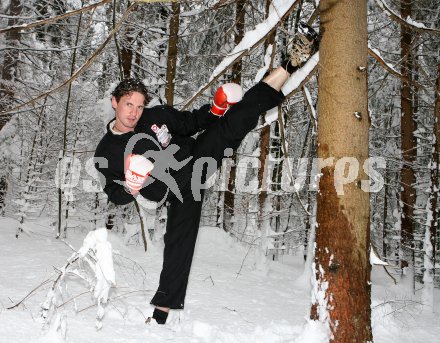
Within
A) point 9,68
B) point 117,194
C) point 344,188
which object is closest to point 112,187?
point 117,194

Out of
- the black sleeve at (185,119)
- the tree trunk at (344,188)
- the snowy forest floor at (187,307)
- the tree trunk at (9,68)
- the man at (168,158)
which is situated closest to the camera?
the tree trunk at (344,188)

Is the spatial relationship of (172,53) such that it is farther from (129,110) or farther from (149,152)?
(149,152)

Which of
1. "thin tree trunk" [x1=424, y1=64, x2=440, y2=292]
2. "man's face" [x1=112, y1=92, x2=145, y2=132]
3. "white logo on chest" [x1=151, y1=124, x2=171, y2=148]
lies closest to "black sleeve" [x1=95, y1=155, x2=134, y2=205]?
"man's face" [x1=112, y1=92, x2=145, y2=132]

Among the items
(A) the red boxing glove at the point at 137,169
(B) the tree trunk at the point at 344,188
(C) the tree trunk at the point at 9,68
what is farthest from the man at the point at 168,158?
(C) the tree trunk at the point at 9,68

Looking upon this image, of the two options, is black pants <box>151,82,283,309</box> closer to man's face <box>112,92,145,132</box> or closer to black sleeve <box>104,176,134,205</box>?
black sleeve <box>104,176,134,205</box>

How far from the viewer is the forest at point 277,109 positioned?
2.46 m

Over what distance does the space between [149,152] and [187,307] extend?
5.82ft

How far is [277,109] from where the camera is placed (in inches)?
130

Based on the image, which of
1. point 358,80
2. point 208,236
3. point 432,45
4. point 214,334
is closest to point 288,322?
point 214,334

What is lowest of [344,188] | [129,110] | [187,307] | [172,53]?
[187,307]

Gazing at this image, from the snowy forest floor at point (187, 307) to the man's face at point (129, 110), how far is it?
1.19 metres

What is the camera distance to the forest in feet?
8.09

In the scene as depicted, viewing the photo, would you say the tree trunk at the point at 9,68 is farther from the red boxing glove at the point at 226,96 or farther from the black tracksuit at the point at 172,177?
the red boxing glove at the point at 226,96

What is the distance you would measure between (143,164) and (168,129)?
819mm
